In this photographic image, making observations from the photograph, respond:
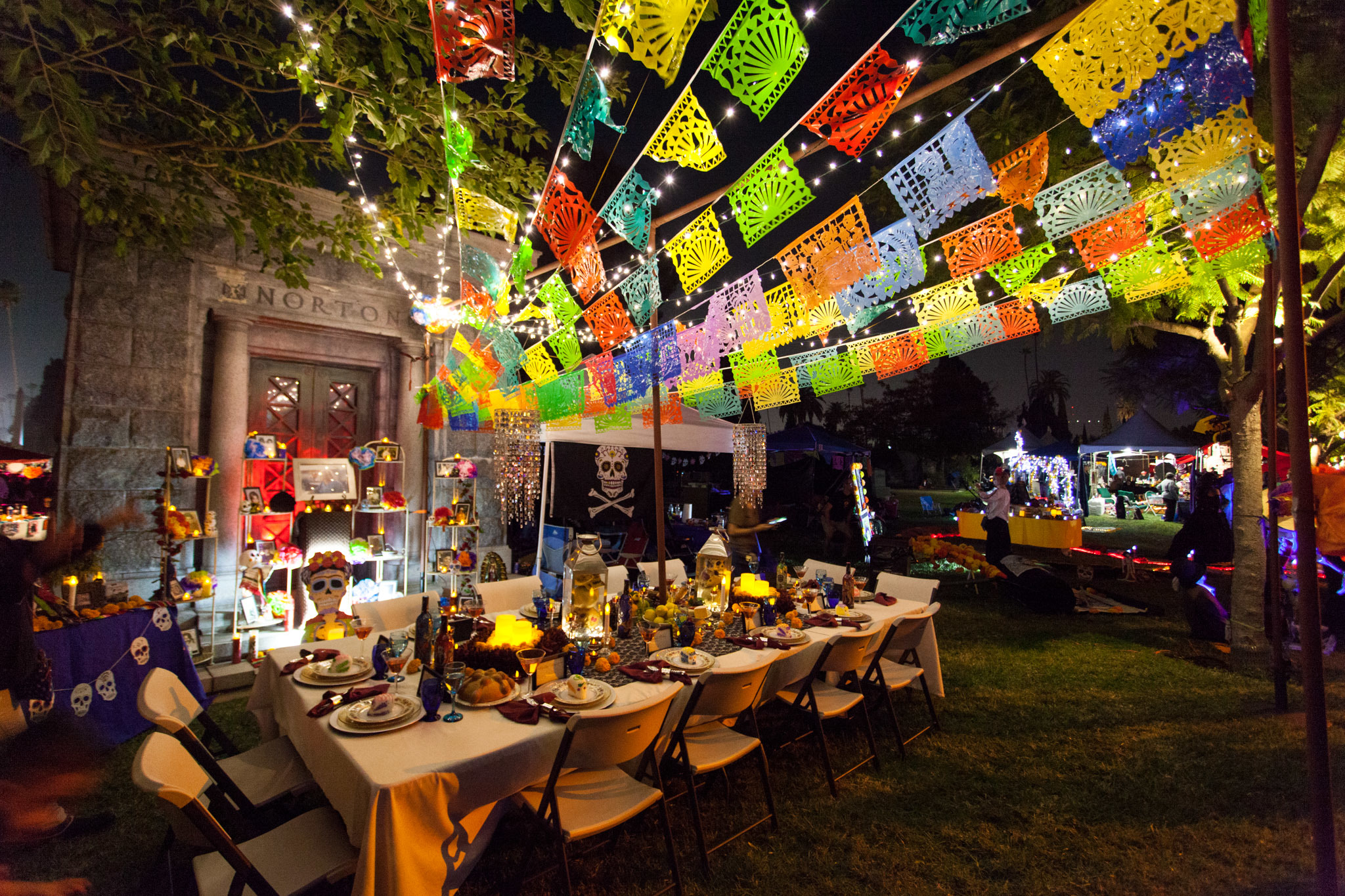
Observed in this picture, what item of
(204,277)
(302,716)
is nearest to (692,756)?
(302,716)

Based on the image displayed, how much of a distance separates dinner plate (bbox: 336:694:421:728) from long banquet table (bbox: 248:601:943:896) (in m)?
0.05

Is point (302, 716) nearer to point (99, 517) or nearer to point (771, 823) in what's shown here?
point (771, 823)

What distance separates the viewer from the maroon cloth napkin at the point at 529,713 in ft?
7.18

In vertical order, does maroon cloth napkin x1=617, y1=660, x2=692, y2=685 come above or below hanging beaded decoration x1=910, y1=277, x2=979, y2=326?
below

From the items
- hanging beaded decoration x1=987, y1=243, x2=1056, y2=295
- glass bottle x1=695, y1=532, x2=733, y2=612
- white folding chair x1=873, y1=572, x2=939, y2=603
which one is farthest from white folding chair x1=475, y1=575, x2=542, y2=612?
hanging beaded decoration x1=987, y1=243, x2=1056, y2=295

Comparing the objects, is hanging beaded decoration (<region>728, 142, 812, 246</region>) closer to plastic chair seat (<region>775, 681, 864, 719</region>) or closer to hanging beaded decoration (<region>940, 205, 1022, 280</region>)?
hanging beaded decoration (<region>940, 205, 1022, 280</region>)

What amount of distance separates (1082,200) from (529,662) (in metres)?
3.80

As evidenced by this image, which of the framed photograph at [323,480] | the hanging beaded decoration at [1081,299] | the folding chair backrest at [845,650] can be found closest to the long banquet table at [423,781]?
the folding chair backrest at [845,650]

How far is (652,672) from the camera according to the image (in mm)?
2641

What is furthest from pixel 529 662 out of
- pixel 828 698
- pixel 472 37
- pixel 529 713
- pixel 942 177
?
pixel 942 177

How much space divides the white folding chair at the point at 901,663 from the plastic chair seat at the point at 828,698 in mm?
159

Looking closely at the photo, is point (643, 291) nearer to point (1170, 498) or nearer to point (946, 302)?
point (946, 302)

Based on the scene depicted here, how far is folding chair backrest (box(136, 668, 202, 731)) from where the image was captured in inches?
75.3

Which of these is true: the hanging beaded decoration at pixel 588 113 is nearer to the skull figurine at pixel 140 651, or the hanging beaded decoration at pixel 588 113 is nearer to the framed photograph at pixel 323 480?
the skull figurine at pixel 140 651
